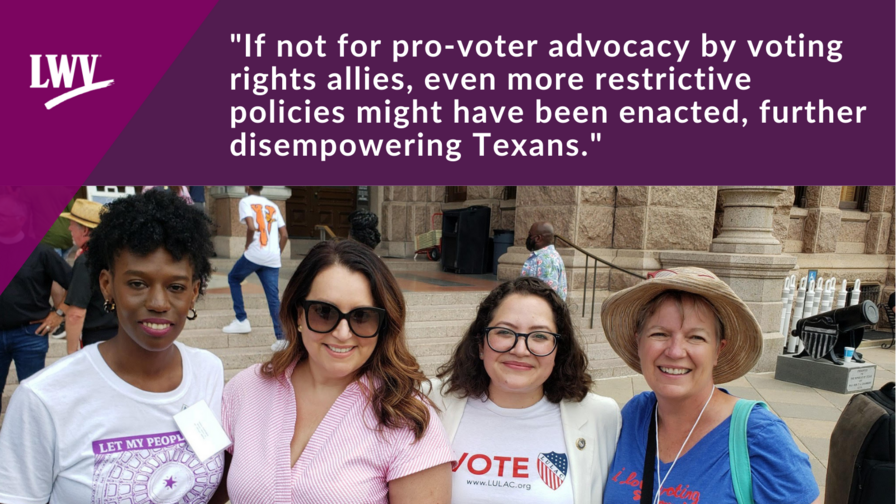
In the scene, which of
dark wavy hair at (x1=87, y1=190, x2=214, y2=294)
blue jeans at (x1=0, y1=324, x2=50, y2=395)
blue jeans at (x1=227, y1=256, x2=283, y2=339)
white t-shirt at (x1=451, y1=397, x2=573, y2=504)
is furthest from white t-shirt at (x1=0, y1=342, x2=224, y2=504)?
blue jeans at (x1=227, y1=256, x2=283, y2=339)

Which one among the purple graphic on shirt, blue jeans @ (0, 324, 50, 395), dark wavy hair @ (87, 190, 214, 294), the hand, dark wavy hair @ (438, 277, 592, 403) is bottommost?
blue jeans @ (0, 324, 50, 395)

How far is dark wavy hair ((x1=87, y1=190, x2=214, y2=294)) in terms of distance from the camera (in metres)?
1.47

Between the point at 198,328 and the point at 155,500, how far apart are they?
4.53 meters

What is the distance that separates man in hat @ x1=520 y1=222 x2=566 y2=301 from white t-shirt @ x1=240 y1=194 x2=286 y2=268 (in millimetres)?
2482

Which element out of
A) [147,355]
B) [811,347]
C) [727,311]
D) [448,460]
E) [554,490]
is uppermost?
[727,311]

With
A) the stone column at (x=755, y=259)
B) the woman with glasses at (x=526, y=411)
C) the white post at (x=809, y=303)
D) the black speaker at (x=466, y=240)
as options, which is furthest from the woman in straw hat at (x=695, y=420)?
the black speaker at (x=466, y=240)

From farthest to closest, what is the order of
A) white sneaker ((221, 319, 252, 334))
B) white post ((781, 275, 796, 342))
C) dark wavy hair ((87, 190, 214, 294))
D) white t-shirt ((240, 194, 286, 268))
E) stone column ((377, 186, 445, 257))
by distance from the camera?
stone column ((377, 186, 445, 257)) < white post ((781, 275, 796, 342)) < white sneaker ((221, 319, 252, 334)) < white t-shirt ((240, 194, 286, 268)) < dark wavy hair ((87, 190, 214, 294))

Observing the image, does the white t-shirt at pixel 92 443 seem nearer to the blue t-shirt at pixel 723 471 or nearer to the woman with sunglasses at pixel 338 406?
the woman with sunglasses at pixel 338 406

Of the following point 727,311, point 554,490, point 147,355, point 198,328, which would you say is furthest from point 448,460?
point 198,328

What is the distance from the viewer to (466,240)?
11039 mm

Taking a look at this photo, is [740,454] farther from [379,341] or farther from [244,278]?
[244,278]

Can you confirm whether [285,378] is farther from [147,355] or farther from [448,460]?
[448,460]

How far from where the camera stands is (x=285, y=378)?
1.73 metres

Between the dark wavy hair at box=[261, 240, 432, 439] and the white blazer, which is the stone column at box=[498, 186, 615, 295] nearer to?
the white blazer
